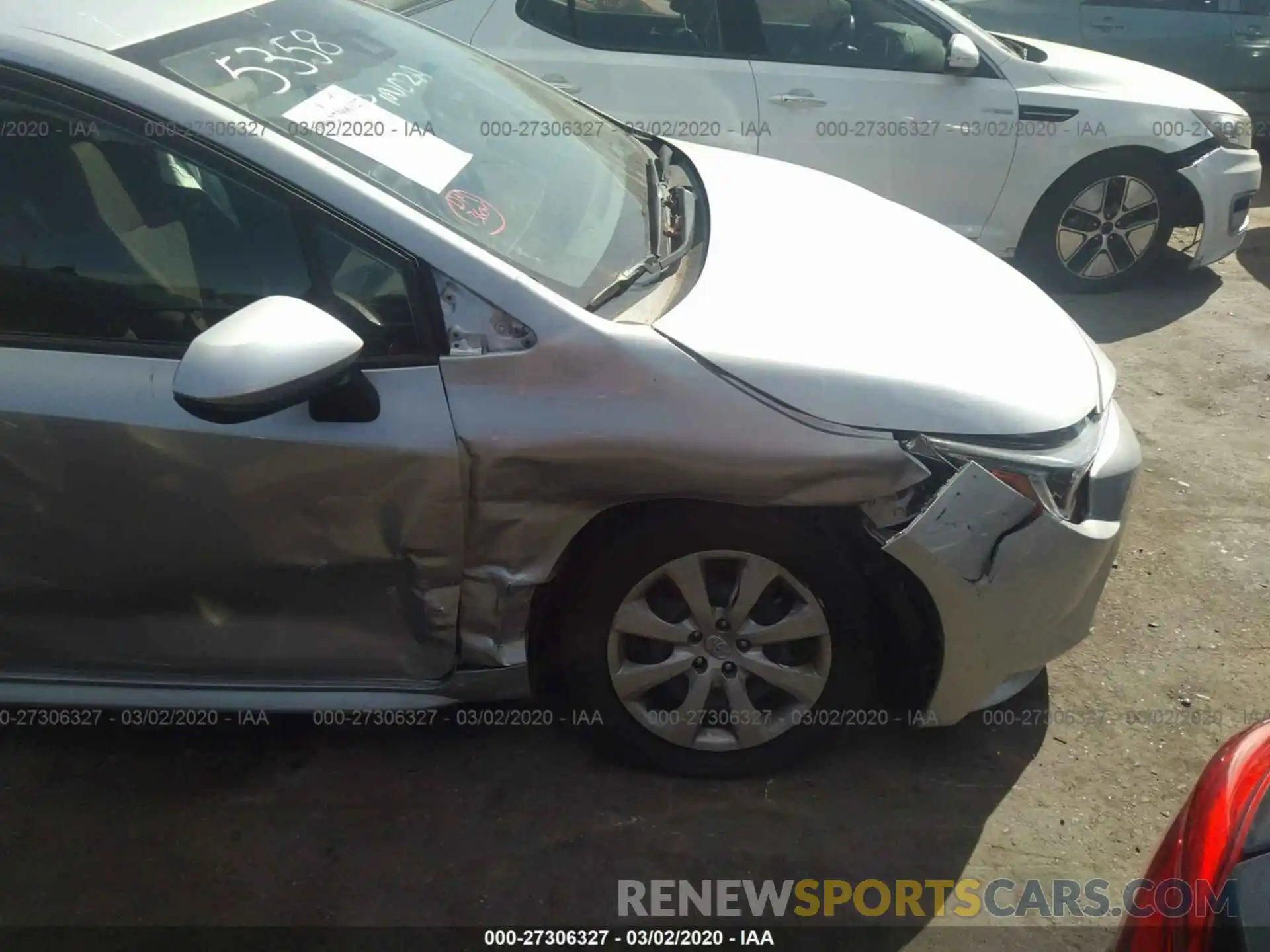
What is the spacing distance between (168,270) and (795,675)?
159 cm

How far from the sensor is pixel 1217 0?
7.77m

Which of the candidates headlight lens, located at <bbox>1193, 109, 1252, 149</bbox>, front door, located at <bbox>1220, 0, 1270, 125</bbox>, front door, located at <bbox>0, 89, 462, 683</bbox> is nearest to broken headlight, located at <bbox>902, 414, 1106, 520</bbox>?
front door, located at <bbox>0, 89, 462, 683</bbox>

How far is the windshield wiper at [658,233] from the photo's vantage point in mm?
2434

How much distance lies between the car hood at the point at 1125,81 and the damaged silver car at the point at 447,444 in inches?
134

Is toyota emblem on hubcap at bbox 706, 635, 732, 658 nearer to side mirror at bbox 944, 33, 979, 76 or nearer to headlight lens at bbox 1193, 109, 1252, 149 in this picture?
side mirror at bbox 944, 33, 979, 76

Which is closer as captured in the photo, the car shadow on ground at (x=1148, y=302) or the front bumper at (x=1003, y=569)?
the front bumper at (x=1003, y=569)

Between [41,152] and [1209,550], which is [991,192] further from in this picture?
[41,152]

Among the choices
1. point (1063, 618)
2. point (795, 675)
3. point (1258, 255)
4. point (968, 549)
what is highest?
point (968, 549)

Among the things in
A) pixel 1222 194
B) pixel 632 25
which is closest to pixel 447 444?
pixel 632 25

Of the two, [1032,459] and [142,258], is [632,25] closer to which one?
[142,258]

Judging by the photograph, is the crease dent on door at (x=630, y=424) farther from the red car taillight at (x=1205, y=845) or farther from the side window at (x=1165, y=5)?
the side window at (x=1165, y=5)

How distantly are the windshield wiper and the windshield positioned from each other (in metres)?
0.02

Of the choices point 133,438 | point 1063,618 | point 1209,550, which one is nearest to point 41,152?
point 133,438

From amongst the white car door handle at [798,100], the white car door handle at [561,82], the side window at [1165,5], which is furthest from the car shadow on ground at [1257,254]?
the white car door handle at [561,82]
